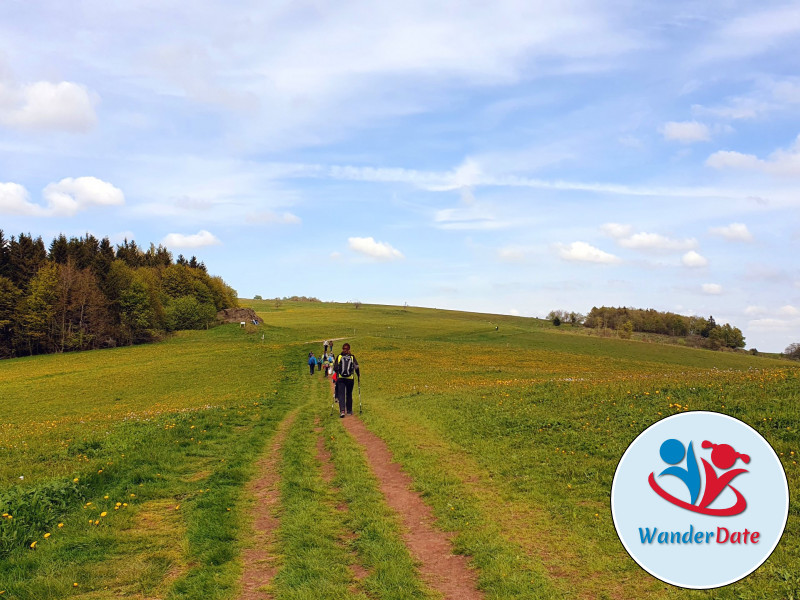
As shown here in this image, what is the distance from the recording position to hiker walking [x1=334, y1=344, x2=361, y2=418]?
22.0 m

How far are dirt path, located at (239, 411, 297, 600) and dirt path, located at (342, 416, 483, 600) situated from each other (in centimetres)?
250

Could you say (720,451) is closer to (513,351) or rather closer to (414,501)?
(414,501)

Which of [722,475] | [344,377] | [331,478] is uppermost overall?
[722,475]

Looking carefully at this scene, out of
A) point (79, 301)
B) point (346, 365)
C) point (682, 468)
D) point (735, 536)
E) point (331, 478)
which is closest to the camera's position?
point (735, 536)

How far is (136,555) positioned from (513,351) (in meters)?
67.5

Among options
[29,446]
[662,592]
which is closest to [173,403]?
[29,446]

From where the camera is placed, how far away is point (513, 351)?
72250 mm

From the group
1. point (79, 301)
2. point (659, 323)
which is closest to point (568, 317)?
point (659, 323)

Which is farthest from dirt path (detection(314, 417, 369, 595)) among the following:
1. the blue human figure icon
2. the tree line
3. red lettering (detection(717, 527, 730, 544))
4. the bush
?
the tree line

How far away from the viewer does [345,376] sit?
22297 mm

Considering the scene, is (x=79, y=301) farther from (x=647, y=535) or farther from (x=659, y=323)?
(x=659, y=323)

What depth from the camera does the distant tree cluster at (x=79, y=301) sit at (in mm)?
81375

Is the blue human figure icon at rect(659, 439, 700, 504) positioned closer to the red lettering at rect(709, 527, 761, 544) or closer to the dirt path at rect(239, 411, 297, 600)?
the red lettering at rect(709, 527, 761, 544)

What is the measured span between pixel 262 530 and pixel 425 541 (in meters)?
3.23
